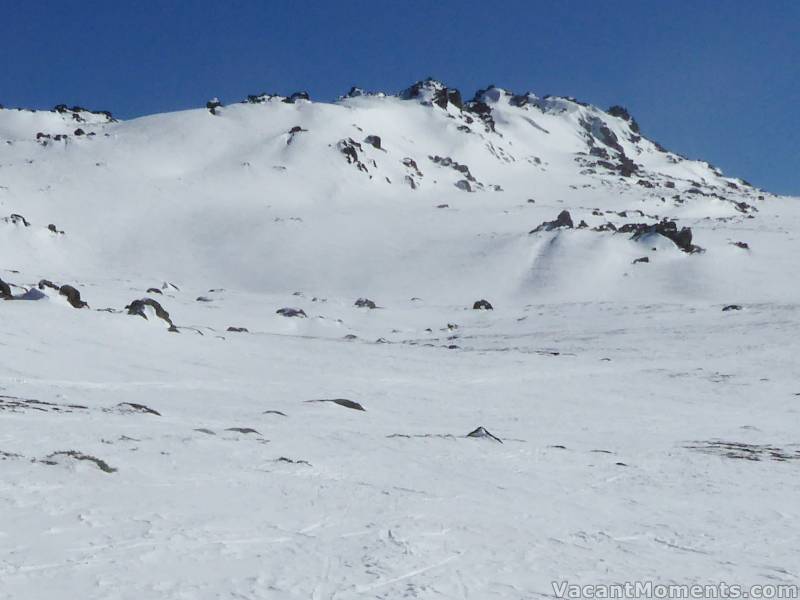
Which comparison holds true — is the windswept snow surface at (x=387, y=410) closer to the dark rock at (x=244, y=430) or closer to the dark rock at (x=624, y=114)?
the dark rock at (x=244, y=430)

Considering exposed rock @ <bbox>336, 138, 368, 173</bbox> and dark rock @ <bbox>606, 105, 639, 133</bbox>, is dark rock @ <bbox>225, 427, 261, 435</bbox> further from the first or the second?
dark rock @ <bbox>606, 105, 639, 133</bbox>

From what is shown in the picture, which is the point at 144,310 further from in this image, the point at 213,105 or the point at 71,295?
the point at 213,105

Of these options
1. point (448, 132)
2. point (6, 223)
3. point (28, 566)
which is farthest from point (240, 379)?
point (448, 132)

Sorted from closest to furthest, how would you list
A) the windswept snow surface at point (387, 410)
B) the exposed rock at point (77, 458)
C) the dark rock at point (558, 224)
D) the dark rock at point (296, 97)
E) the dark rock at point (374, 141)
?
1. the windswept snow surface at point (387, 410)
2. the exposed rock at point (77, 458)
3. the dark rock at point (558, 224)
4. the dark rock at point (374, 141)
5. the dark rock at point (296, 97)

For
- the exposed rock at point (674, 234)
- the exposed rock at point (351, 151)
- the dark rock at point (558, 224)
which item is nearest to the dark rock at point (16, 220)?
the exposed rock at point (351, 151)

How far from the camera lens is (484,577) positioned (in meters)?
6.99

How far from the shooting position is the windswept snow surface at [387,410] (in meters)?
7.37

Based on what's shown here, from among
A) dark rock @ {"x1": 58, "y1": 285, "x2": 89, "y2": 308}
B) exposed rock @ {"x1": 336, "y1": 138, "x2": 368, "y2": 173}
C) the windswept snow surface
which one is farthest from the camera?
exposed rock @ {"x1": 336, "y1": 138, "x2": 368, "y2": 173}

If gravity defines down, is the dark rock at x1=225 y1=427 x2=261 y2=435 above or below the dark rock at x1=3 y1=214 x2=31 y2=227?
below

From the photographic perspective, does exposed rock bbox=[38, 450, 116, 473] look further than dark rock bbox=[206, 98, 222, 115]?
No

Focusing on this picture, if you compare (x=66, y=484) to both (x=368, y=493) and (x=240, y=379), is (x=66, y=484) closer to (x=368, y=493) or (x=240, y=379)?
(x=368, y=493)

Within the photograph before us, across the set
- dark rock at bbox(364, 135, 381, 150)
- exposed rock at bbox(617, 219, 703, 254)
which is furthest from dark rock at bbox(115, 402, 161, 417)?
dark rock at bbox(364, 135, 381, 150)

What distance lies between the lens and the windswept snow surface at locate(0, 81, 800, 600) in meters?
7.37

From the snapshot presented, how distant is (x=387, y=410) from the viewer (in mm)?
19484
